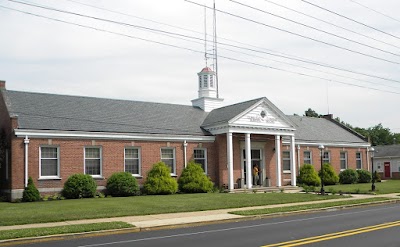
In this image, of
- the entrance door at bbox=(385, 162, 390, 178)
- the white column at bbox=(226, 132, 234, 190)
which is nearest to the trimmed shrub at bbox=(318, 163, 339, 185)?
the white column at bbox=(226, 132, 234, 190)

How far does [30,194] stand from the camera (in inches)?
1040

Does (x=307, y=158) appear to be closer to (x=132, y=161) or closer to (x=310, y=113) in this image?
(x=132, y=161)

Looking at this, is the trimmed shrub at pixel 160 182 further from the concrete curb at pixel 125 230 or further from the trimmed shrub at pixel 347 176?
the trimmed shrub at pixel 347 176

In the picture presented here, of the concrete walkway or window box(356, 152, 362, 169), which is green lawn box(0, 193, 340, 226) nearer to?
the concrete walkway

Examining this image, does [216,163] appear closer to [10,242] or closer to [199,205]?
[199,205]

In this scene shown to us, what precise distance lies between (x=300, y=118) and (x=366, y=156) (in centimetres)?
814

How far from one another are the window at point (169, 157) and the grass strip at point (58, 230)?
1710 cm

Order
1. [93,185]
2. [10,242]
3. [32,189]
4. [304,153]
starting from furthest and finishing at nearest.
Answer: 1. [304,153]
2. [93,185]
3. [32,189]
4. [10,242]

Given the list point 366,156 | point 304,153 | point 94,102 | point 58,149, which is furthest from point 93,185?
point 366,156

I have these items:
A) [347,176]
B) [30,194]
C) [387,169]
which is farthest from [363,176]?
[30,194]

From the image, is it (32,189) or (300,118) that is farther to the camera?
(300,118)

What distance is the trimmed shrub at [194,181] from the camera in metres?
32.4

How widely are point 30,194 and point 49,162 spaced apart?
267 cm

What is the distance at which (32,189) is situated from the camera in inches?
1047
